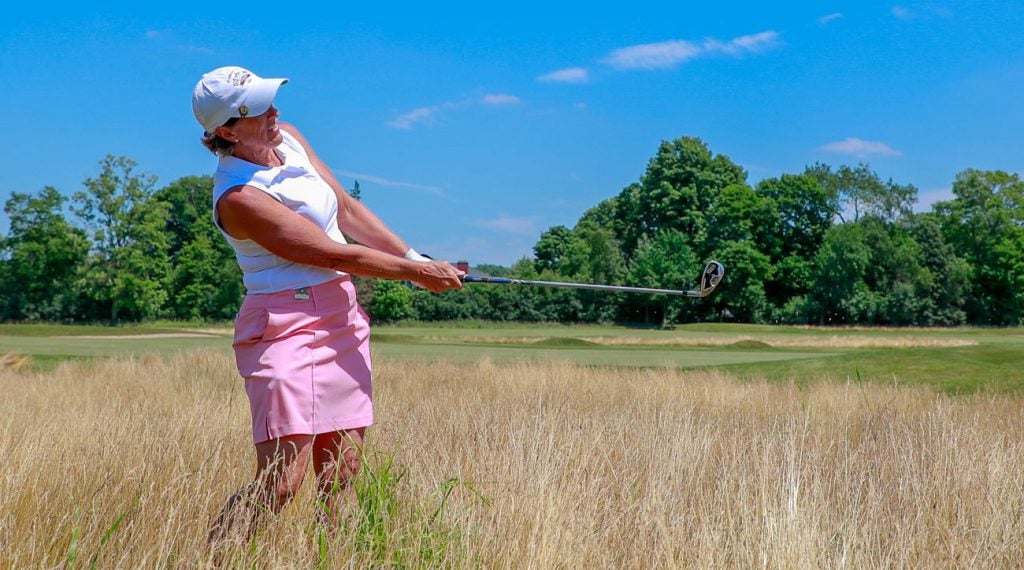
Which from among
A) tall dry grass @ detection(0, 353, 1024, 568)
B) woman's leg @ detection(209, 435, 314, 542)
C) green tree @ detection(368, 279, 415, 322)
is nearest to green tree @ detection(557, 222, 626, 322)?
green tree @ detection(368, 279, 415, 322)

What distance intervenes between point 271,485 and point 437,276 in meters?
0.93

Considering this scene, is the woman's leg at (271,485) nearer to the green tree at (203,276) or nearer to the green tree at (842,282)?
the green tree at (203,276)

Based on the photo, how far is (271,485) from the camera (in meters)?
3.23

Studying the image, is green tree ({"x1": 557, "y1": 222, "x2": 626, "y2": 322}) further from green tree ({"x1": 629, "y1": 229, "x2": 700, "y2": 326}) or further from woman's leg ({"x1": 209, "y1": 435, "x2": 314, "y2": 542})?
woman's leg ({"x1": 209, "y1": 435, "x2": 314, "y2": 542})

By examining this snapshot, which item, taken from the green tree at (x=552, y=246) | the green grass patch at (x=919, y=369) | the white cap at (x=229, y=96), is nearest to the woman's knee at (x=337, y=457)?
the white cap at (x=229, y=96)

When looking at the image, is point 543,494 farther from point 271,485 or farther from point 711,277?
point 711,277

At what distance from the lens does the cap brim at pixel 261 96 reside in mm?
3148

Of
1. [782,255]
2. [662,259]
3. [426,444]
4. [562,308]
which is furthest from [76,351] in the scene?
[782,255]

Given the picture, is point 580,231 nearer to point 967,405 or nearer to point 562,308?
point 562,308

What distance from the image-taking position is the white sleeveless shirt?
3.18 metres

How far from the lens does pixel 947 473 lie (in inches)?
186

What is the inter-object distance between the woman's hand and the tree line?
153 feet

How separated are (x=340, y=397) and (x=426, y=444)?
171 centimetres

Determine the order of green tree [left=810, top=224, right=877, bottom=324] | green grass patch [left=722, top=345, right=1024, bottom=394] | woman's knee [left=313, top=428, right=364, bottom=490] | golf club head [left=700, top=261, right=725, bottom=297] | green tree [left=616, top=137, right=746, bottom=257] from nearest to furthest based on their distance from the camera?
woman's knee [left=313, top=428, right=364, bottom=490], golf club head [left=700, top=261, right=725, bottom=297], green grass patch [left=722, top=345, right=1024, bottom=394], green tree [left=810, top=224, right=877, bottom=324], green tree [left=616, top=137, right=746, bottom=257]
